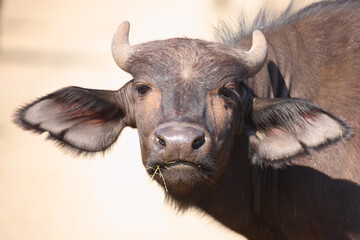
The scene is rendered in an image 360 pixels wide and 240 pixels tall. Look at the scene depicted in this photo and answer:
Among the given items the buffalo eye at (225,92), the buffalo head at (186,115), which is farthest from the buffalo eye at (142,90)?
the buffalo eye at (225,92)

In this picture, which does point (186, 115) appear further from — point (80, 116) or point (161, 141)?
point (80, 116)

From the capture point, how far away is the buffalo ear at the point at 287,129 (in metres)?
5.75

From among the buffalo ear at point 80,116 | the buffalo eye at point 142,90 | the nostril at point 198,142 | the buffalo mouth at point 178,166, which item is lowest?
the buffalo ear at point 80,116

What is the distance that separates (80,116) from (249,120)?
1.53 meters

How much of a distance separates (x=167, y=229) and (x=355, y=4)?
17.0ft

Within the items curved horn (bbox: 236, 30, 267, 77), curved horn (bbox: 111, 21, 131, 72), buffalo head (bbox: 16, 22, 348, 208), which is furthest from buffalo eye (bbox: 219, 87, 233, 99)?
curved horn (bbox: 111, 21, 131, 72)

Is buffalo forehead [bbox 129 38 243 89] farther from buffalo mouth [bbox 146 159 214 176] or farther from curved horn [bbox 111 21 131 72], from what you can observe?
buffalo mouth [bbox 146 159 214 176]

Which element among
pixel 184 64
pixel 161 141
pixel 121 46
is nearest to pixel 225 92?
pixel 184 64

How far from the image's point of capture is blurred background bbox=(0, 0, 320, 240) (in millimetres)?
10609

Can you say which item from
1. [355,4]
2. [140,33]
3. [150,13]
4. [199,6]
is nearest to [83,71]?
[140,33]

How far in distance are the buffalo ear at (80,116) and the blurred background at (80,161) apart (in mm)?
286

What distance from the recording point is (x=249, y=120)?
6148 mm

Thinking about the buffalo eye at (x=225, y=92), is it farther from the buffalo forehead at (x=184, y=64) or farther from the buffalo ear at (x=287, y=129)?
the buffalo ear at (x=287, y=129)

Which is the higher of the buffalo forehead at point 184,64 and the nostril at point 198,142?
the buffalo forehead at point 184,64
